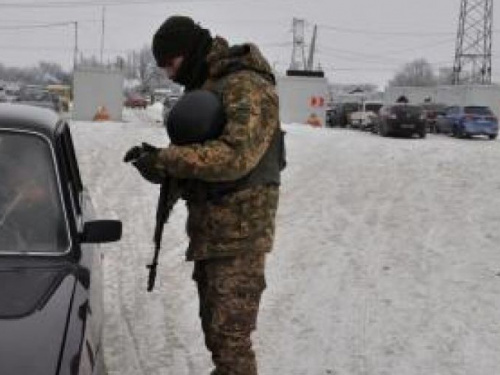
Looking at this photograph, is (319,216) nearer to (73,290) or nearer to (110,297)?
(110,297)

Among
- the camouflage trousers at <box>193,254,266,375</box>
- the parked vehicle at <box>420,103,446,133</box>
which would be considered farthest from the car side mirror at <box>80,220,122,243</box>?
the parked vehicle at <box>420,103,446,133</box>

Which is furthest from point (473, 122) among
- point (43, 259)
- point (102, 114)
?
point (43, 259)

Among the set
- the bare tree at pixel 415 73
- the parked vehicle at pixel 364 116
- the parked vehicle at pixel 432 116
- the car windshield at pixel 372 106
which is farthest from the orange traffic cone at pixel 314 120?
the bare tree at pixel 415 73

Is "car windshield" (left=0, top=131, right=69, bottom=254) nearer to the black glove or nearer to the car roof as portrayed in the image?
the car roof

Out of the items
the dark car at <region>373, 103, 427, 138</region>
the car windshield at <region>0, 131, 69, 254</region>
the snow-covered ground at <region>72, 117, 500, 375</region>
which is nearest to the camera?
the car windshield at <region>0, 131, 69, 254</region>

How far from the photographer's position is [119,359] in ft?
20.2

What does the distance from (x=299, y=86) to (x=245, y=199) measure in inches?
1362

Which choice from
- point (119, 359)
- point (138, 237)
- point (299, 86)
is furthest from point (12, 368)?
point (299, 86)

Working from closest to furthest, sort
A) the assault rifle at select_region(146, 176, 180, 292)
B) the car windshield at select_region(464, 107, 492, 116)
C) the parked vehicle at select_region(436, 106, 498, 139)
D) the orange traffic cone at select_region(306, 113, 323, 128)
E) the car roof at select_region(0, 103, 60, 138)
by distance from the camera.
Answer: the assault rifle at select_region(146, 176, 180, 292), the car roof at select_region(0, 103, 60, 138), the parked vehicle at select_region(436, 106, 498, 139), the car windshield at select_region(464, 107, 492, 116), the orange traffic cone at select_region(306, 113, 323, 128)

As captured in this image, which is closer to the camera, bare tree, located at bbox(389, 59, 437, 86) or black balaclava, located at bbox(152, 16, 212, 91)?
black balaclava, located at bbox(152, 16, 212, 91)

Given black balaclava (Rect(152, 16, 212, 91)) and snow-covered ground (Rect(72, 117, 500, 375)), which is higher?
black balaclava (Rect(152, 16, 212, 91))

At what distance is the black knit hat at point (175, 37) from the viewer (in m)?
4.22

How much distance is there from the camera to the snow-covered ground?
636 centimetres

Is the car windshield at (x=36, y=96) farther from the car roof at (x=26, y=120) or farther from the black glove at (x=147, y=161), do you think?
the black glove at (x=147, y=161)
